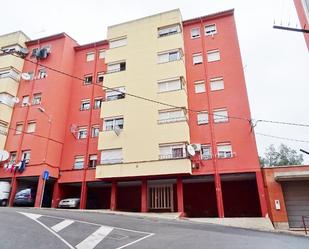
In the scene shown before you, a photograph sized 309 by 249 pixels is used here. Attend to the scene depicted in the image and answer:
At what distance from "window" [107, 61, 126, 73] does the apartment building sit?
0.10 meters

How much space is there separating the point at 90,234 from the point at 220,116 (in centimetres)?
1479

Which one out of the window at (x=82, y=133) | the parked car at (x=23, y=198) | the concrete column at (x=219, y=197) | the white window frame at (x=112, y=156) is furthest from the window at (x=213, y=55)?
the parked car at (x=23, y=198)

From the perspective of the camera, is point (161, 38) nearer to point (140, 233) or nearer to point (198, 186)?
point (198, 186)

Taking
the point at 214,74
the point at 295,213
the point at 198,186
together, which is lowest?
the point at 295,213

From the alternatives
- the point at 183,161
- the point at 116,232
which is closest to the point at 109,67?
the point at 183,161

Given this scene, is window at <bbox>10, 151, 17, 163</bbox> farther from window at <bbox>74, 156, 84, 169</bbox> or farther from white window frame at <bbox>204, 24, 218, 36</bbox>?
white window frame at <bbox>204, 24, 218, 36</bbox>

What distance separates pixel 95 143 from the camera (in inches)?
987

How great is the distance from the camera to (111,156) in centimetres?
2242

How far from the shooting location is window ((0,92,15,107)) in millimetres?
26450

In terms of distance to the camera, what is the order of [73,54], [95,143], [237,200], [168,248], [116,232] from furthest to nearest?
[73,54] < [95,143] < [237,200] < [116,232] < [168,248]

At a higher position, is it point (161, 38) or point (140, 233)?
point (161, 38)

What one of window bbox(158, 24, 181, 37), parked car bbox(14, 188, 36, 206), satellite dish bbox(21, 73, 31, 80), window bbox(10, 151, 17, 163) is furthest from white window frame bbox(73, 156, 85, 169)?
window bbox(158, 24, 181, 37)

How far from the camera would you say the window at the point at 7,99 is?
86.8 feet

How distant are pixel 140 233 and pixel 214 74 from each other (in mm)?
16423
